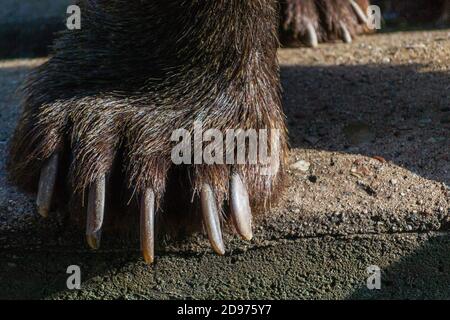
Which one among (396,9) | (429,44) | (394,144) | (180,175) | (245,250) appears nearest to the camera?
(180,175)

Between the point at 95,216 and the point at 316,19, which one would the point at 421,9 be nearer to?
the point at 316,19

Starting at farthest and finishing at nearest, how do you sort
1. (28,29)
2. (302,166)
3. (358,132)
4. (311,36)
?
(28,29) < (311,36) < (358,132) < (302,166)

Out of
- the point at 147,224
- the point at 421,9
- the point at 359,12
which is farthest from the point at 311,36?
the point at 147,224

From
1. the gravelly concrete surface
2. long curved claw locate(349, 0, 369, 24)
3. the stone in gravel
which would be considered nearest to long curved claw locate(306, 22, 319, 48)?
long curved claw locate(349, 0, 369, 24)

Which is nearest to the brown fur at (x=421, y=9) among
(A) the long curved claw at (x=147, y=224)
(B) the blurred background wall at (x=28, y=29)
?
(B) the blurred background wall at (x=28, y=29)

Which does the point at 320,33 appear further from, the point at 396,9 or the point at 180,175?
the point at 180,175

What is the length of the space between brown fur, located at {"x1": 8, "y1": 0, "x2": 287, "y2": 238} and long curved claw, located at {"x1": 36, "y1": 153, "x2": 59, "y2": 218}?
3 centimetres

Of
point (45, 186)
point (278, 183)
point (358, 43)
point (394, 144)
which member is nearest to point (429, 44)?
point (358, 43)

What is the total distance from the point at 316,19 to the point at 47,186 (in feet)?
5.46

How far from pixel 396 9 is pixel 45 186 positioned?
206 centimetres

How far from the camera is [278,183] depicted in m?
A: 2.40

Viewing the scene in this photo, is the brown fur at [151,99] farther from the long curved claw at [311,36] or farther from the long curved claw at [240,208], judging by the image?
the long curved claw at [311,36]

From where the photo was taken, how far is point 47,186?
2268 millimetres

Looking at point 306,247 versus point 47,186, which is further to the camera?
point 306,247
